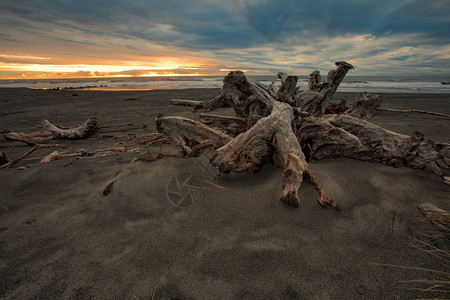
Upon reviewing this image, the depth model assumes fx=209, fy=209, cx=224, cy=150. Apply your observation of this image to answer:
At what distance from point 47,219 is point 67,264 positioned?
75 cm

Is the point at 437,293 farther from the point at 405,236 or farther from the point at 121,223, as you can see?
the point at 121,223

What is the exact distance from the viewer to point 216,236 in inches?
67.2

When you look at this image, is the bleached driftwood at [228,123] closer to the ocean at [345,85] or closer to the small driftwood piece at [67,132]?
the small driftwood piece at [67,132]

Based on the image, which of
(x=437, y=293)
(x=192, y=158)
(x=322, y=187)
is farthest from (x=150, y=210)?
(x=437, y=293)

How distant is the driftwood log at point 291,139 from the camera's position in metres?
2.24

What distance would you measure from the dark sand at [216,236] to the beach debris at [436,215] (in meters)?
0.05

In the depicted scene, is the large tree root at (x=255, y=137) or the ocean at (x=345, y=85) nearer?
the large tree root at (x=255, y=137)

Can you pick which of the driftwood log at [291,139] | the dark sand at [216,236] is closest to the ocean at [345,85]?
the driftwood log at [291,139]

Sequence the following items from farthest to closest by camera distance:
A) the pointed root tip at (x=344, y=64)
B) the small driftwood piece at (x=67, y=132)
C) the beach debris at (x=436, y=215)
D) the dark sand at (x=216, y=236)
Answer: the small driftwood piece at (x=67, y=132), the pointed root tip at (x=344, y=64), the beach debris at (x=436, y=215), the dark sand at (x=216, y=236)

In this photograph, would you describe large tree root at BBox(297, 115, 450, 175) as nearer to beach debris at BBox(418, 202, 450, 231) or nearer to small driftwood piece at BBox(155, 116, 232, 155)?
beach debris at BBox(418, 202, 450, 231)

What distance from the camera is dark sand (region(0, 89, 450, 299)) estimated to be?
131 centimetres

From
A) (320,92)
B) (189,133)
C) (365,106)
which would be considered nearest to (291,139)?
(189,133)

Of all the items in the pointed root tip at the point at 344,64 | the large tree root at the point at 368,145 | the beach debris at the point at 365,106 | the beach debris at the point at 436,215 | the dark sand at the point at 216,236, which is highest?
the pointed root tip at the point at 344,64

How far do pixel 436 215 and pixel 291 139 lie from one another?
134cm
